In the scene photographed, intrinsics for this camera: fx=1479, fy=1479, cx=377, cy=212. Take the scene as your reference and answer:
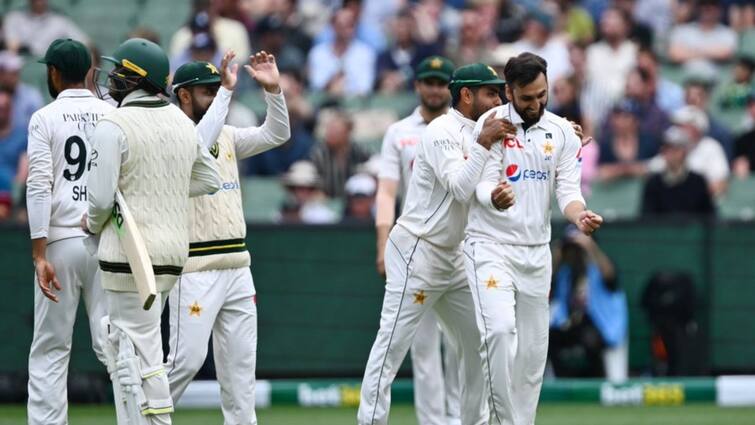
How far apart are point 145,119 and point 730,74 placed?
10856 mm

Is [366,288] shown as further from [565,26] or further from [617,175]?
[565,26]

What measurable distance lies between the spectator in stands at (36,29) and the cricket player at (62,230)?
30.6 ft

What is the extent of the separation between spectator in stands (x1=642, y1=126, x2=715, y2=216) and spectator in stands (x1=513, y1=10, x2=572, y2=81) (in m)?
2.77

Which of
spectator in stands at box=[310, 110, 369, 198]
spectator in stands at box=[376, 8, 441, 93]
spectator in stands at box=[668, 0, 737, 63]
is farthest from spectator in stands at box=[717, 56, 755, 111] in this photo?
spectator in stands at box=[310, 110, 369, 198]

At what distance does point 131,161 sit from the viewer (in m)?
7.59

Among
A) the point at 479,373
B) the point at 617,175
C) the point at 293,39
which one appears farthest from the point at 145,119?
the point at 293,39

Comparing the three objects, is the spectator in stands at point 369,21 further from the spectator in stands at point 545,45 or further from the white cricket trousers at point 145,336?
the white cricket trousers at point 145,336

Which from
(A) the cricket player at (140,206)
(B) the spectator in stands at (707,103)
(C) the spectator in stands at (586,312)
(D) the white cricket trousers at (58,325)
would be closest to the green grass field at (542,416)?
(C) the spectator in stands at (586,312)

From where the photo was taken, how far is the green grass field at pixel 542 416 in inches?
440

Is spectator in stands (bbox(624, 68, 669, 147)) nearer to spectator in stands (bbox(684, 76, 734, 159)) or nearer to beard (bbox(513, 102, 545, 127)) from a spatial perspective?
spectator in stands (bbox(684, 76, 734, 159))

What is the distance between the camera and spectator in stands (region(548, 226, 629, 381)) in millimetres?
13055

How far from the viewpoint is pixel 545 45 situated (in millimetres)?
17562

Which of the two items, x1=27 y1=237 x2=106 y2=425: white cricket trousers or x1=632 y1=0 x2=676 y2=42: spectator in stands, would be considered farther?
x1=632 y1=0 x2=676 y2=42: spectator in stands

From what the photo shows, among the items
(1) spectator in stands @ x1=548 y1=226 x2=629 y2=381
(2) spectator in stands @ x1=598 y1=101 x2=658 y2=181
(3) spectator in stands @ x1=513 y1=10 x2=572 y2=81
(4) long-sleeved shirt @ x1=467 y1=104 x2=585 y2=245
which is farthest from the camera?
(3) spectator in stands @ x1=513 y1=10 x2=572 y2=81
